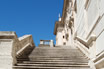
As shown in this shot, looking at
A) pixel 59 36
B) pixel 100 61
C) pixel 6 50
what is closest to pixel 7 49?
pixel 6 50

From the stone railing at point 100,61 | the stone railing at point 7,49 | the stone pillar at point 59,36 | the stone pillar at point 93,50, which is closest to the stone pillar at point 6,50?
the stone railing at point 7,49

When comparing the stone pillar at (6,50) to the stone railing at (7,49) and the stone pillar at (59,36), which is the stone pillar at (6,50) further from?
the stone pillar at (59,36)

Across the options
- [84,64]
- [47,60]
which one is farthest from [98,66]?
[47,60]

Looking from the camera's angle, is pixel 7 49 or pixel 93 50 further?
pixel 93 50

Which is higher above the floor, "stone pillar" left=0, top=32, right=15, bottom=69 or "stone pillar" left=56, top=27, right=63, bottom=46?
"stone pillar" left=56, top=27, right=63, bottom=46

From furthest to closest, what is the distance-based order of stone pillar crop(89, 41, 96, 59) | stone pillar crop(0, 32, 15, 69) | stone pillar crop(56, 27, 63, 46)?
stone pillar crop(56, 27, 63, 46) < stone pillar crop(89, 41, 96, 59) < stone pillar crop(0, 32, 15, 69)

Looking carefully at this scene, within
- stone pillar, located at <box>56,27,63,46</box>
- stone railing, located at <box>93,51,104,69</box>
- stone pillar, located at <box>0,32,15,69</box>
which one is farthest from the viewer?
stone pillar, located at <box>56,27,63,46</box>

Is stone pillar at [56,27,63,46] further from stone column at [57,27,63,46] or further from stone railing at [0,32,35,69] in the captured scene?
stone railing at [0,32,35,69]

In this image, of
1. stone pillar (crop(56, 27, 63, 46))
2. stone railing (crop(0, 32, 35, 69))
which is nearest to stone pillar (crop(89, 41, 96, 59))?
stone railing (crop(0, 32, 35, 69))

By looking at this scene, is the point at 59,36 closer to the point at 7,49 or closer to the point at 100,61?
the point at 7,49

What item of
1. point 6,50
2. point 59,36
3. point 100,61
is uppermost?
point 59,36

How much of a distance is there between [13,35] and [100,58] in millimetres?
3495

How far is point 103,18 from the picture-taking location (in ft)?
23.8

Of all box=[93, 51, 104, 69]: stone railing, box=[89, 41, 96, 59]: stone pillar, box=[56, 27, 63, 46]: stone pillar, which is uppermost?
box=[56, 27, 63, 46]: stone pillar
